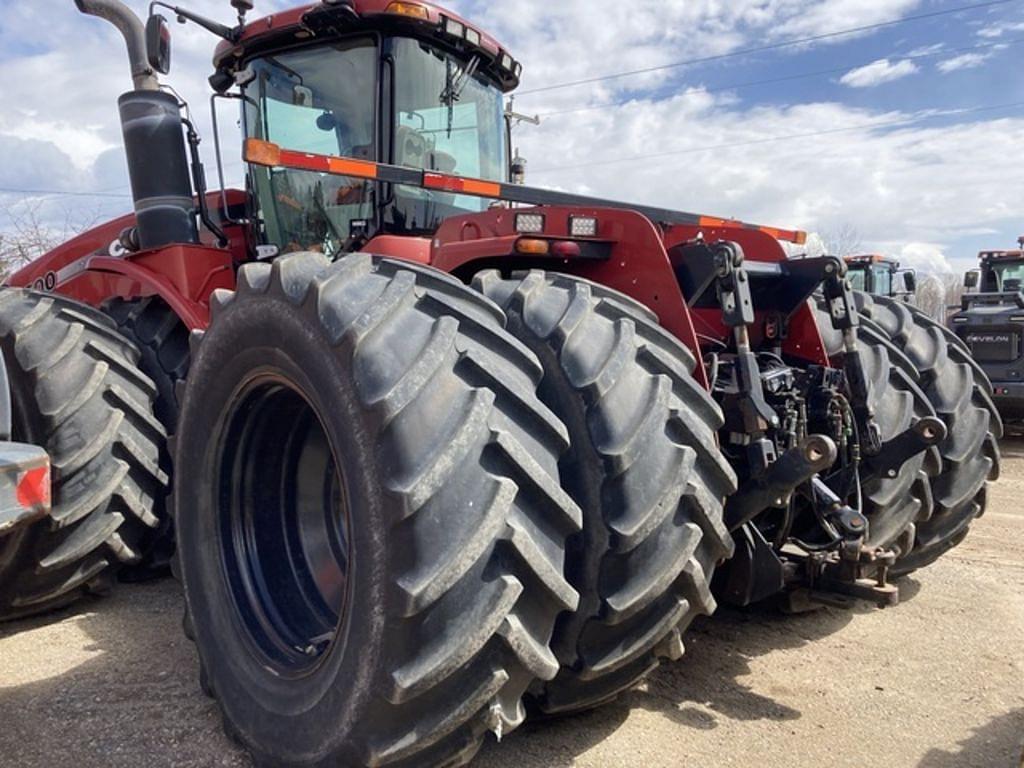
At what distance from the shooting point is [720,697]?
9.66 feet

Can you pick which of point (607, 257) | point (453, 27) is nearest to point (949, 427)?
point (607, 257)

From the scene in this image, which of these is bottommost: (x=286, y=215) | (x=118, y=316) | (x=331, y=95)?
(x=118, y=316)

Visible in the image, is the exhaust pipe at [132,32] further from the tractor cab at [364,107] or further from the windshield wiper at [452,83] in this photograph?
the windshield wiper at [452,83]

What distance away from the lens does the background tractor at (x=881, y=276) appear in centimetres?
1401

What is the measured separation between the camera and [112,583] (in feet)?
13.0

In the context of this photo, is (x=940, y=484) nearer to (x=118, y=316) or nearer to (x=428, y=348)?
(x=428, y=348)

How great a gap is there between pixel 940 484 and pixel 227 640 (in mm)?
2888

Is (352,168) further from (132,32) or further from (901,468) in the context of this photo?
(901,468)

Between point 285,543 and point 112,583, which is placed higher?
point 285,543

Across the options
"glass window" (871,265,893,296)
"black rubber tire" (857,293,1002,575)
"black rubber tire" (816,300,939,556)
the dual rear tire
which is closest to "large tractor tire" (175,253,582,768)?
the dual rear tire

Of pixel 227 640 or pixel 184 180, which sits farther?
pixel 184 180

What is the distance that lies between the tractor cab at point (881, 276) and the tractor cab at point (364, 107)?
11487mm

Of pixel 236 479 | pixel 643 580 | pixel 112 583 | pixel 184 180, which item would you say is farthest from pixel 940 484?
pixel 184 180

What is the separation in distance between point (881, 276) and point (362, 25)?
1378 cm
